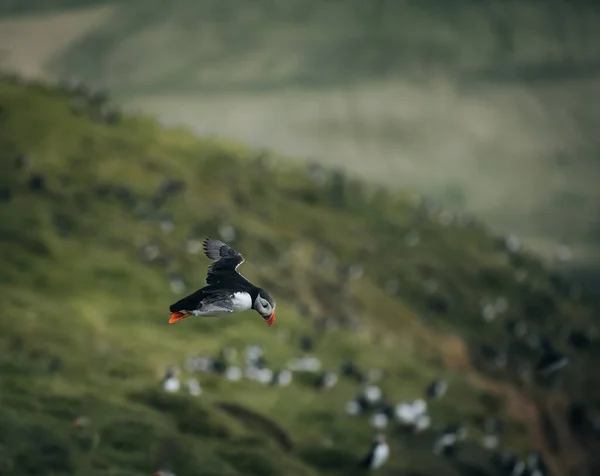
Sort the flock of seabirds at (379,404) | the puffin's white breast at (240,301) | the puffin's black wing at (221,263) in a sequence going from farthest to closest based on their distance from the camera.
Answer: the flock of seabirds at (379,404) < the puffin's black wing at (221,263) < the puffin's white breast at (240,301)

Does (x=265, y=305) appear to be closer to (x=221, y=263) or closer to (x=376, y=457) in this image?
(x=221, y=263)

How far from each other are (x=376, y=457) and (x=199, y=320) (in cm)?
3557

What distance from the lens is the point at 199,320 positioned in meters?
103

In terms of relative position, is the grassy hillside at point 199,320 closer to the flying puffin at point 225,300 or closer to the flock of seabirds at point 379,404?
the flock of seabirds at point 379,404

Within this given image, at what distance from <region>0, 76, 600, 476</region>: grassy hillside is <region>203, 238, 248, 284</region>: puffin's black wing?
3049cm

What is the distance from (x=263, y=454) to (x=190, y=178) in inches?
3969

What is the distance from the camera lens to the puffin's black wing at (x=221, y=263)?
2544 cm

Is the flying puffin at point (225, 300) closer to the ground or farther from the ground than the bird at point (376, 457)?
farther from the ground

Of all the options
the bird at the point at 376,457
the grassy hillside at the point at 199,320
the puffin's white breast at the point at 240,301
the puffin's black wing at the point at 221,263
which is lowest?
the grassy hillside at the point at 199,320

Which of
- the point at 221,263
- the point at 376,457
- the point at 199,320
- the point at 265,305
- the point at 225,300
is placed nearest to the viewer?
the point at 265,305

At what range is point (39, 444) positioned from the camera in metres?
56.5

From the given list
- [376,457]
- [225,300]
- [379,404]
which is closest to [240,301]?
[225,300]

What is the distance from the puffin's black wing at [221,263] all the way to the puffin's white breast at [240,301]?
72 cm

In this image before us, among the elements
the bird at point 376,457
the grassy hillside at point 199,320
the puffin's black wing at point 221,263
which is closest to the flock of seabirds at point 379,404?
the bird at point 376,457
